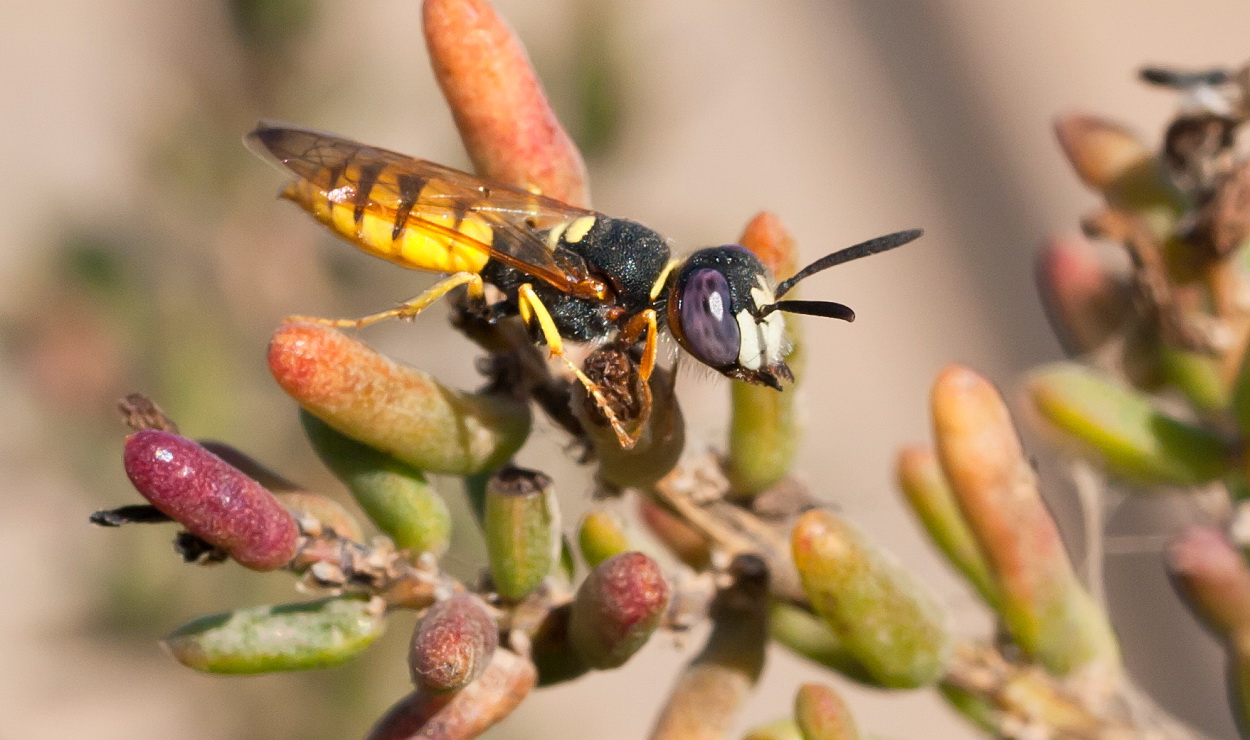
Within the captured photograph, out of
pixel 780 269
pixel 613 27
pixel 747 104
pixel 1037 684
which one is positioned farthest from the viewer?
pixel 747 104

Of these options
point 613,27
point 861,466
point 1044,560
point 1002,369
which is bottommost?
point 861,466

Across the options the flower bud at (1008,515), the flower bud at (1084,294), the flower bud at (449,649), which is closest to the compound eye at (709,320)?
the flower bud at (1008,515)

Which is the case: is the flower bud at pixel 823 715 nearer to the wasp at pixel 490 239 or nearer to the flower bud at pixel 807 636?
the flower bud at pixel 807 636

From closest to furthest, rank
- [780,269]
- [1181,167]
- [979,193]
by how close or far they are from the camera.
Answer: [780,269], [1181,167], [979,193]

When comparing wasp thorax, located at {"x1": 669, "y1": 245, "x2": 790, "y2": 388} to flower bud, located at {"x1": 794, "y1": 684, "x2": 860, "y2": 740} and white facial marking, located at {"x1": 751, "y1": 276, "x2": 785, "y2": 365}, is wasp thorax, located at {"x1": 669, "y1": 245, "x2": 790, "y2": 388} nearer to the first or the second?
white facial marking, located at {"x1": 751, "y1": 276, "x2": 785, "y2": 365}

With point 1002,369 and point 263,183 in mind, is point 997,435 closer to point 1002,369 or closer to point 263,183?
point 263,183

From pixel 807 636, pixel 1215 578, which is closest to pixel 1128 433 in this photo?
pixel 1215 578

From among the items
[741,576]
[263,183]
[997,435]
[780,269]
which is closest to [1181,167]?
[997,435]
